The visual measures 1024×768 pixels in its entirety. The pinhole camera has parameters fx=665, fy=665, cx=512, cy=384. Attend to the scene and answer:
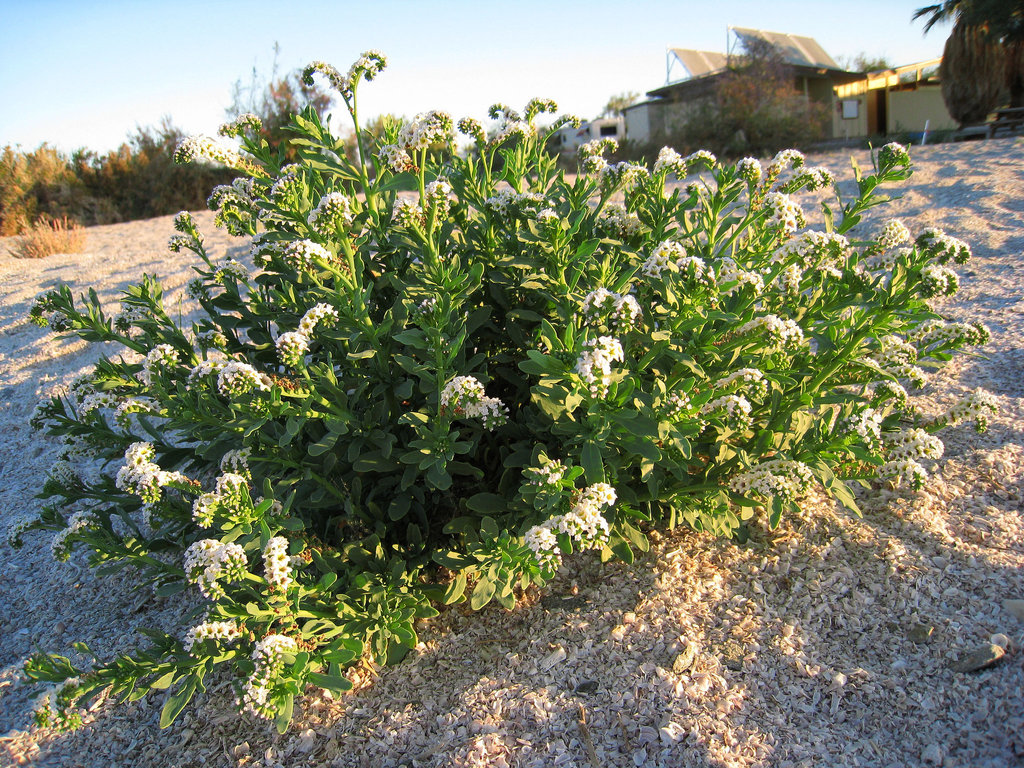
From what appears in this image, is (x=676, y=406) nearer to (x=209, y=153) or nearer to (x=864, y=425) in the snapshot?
(x=864, y=425)

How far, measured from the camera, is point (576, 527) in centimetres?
186

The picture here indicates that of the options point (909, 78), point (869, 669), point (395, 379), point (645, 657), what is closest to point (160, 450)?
point (395, 379)

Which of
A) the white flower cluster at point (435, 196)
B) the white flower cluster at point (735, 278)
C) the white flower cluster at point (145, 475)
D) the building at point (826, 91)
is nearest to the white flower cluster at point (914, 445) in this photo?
the white flower cluster at point (735, 278)

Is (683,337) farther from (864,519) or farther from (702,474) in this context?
(864,519)

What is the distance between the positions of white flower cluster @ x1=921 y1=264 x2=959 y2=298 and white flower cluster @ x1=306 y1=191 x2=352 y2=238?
1943 millimetres

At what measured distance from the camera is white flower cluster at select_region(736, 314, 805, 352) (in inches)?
83.6

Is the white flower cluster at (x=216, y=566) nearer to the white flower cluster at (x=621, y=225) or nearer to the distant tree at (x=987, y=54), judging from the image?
the white flower cluster at (x=621, y=225)

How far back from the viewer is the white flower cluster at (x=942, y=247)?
7.43 ft

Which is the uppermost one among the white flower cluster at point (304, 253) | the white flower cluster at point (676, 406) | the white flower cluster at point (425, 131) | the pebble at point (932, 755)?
the white flower cluster at point (425, 131)

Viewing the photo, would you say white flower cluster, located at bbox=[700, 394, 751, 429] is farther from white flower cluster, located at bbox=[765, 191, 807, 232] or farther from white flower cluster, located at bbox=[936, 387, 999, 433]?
white flower cluster, located at bbox=[936, 387, 999, 433]

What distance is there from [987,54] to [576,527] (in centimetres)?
2196

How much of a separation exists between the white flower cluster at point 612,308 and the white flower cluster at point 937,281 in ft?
3.27

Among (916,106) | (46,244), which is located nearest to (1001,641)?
(46,244)

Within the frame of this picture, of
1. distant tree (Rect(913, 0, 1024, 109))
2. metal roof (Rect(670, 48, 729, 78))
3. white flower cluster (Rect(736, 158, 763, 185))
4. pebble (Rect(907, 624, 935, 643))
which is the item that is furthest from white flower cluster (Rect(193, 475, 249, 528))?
metal roof (Rect(670, 48, 729, 78))
